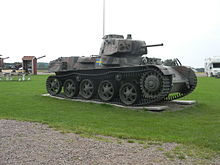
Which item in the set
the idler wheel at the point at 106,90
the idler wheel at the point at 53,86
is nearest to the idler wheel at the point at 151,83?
the idler wheel at the point at 106,90

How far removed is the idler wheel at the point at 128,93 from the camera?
1356 centimetres

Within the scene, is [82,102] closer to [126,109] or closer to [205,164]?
[126,109]

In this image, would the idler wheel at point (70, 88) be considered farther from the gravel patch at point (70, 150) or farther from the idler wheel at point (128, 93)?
the gravel patch at point (70, 150)

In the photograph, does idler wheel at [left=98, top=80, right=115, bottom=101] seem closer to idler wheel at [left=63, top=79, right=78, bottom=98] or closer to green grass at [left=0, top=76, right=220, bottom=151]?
green grass at [left=0, top=76, right=220, bottom=151]

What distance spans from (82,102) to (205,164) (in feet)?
34.1

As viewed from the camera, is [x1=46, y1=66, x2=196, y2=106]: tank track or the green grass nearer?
the green grass

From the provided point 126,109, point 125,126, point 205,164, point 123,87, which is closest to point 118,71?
point 123,87

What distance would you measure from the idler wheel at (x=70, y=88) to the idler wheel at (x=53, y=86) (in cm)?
71

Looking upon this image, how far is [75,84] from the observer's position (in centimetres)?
1652

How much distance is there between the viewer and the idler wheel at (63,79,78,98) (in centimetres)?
1654

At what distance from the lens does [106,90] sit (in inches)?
585

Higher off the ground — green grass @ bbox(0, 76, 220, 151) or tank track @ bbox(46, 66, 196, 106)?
tank track @ bbox(46, 66, 196, 106)

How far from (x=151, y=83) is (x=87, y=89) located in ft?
14.3

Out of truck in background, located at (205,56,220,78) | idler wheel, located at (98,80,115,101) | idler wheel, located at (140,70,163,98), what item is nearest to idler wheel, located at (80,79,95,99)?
idler wheel, located at (98,80,115,101)
